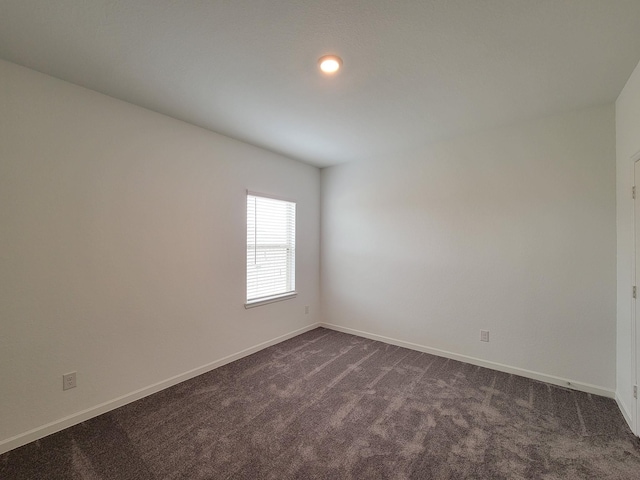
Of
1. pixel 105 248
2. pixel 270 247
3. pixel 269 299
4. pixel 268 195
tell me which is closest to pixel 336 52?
pixel 268 195

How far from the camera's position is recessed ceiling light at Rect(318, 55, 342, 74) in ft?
6.13

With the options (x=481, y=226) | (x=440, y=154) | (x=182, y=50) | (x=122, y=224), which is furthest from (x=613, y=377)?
(x=122, y=224)

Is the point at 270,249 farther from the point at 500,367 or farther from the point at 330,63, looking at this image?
the point at 500,367

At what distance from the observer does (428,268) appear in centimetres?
350

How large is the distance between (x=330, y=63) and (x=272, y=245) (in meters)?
2.40

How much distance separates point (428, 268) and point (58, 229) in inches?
143

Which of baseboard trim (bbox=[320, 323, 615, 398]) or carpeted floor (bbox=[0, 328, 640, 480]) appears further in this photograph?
baseboard trim (bbox=[320, 323, 615, 398])

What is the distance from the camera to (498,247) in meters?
3.03

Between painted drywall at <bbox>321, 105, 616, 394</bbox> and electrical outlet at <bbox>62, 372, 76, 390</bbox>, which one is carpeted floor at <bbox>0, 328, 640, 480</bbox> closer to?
electrical outlet at <bbox>62, 372, 76, 390</bbox>

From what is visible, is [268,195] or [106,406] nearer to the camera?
[106,406]

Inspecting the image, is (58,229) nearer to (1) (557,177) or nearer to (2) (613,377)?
(1) (557,177)

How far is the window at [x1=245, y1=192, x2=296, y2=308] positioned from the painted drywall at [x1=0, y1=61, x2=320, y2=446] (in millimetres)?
173

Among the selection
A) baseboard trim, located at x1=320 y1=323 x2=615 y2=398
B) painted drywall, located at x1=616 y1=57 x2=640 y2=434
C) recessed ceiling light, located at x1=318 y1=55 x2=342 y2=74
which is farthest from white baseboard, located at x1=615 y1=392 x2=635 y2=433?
recessed ceiling light, located at x1=318 y1=55 x2=342 y2=74

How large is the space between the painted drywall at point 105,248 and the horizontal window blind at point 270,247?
18 cm
